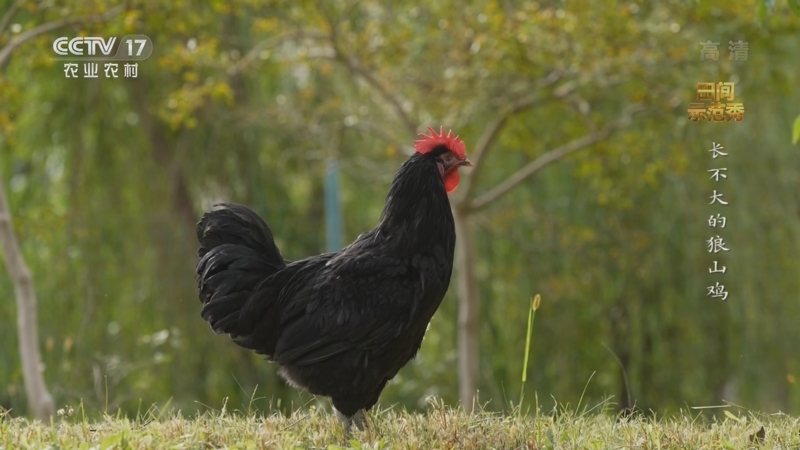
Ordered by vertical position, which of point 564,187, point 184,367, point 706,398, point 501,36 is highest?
point 501,36

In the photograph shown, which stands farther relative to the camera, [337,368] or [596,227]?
[596,227]

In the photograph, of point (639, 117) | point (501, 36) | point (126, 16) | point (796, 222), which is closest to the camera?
point (126, 16)

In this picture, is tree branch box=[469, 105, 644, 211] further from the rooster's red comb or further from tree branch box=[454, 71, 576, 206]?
the rooster's red comb

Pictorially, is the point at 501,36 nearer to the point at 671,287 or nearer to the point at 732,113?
the point at 732,113

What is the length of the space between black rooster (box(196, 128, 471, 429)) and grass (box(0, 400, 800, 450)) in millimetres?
200

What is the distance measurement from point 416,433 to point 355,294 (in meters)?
0.58

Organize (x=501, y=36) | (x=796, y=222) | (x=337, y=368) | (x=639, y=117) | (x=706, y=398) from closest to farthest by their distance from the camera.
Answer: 1. (x=337, y=368)
2. (x=501, y=36)
3. (x=639, y=117)
4. (x=796, y=222)
5. (x=706, y=398)

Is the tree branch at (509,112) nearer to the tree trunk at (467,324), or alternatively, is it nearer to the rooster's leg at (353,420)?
the tree trunk at (467,324)

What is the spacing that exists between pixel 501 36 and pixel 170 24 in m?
2.07

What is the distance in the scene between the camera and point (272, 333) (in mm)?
4090

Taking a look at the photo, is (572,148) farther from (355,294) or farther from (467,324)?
(355,294)

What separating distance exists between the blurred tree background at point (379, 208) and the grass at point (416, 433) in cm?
340

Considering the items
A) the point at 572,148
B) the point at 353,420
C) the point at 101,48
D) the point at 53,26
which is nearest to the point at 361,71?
the point at 572,148

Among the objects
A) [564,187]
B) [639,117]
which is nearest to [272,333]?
[639,117]
